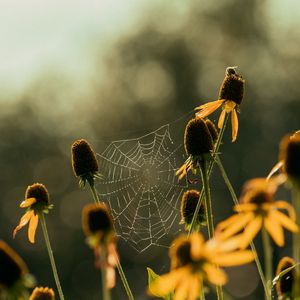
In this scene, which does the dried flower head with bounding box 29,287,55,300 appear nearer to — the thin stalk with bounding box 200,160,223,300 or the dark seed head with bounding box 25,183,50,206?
the thin stalk with bounding box 200,160,223,300

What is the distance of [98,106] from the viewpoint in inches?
1580

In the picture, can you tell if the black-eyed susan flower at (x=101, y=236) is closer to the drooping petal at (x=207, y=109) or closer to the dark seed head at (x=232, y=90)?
the drooping petal at (x=207, y=109)

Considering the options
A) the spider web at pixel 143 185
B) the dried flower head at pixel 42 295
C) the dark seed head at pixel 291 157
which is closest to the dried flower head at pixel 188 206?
the dried flower head at pixel 42 295

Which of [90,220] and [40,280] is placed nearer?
[90,220]

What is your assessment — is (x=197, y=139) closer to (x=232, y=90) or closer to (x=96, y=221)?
(x=232, y=90)

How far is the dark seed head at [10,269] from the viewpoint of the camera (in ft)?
7.91

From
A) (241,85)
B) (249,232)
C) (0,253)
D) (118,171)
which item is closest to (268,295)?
(249,232)

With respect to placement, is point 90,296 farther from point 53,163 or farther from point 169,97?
point 169,97

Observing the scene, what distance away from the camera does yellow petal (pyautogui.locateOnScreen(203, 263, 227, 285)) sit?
2.10m

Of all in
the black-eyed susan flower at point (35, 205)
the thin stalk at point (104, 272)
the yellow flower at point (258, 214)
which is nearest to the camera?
the thin stalk at point (104, 272)

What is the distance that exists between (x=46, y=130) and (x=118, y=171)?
13651mm

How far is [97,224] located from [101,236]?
0.24ft

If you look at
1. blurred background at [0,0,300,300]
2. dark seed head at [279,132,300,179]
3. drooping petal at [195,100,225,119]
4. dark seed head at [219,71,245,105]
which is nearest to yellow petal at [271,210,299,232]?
dark seed head at [279,132,300,179]

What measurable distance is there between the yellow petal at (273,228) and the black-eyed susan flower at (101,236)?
0.38m
